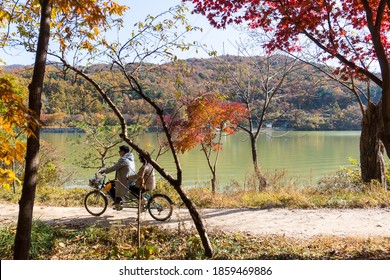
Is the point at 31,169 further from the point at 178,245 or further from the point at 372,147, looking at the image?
the point at 372,147

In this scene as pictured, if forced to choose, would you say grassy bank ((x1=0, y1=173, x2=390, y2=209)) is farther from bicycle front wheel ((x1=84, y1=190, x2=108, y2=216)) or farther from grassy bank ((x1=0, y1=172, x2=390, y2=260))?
grassy bank ((x1=0, y1=172, x2=390, y2=260))

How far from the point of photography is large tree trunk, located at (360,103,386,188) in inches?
367

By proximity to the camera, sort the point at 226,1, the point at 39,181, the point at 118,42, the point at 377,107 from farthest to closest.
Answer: the point at 39,181 → the point at 377,107 → the point at 226,1 → the point at 118,42

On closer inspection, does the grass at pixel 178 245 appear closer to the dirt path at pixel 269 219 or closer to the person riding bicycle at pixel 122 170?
the dirt path at pixel 269 219

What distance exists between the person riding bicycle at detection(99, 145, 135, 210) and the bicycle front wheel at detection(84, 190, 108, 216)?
410 millimetres

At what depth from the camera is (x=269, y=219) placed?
6582mm

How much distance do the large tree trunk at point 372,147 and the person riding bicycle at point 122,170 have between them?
610 centimetres

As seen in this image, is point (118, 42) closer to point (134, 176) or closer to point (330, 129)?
point (134, 176)

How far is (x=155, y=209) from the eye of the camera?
6.80m

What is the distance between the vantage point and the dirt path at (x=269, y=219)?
5.86 metres

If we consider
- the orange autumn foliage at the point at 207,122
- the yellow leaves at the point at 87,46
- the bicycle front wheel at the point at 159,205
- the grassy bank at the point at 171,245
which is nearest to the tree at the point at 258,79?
the orange autumn foliage at the point at 207,122

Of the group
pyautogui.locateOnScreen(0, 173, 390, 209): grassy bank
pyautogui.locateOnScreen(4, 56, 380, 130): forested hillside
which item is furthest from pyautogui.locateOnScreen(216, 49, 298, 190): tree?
pyautogui.locateOnScreen(0, 173, 390, 209): grassy bank

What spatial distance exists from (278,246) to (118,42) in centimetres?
328

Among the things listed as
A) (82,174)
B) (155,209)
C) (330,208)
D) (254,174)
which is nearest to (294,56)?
(254,174)
